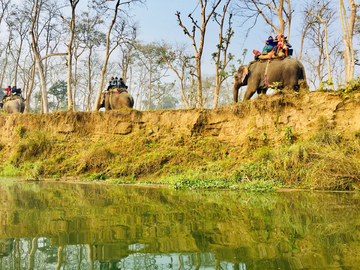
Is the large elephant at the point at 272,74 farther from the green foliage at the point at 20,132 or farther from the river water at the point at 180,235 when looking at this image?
the green foliage at the point at 20,132

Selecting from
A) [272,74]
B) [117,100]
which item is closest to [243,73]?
[272,74]

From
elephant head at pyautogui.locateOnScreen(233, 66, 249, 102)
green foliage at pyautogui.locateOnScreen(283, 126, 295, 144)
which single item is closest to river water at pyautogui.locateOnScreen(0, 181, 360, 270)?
green foliage at pyautogui.locateOnScreen(283, 126, 295, 144)

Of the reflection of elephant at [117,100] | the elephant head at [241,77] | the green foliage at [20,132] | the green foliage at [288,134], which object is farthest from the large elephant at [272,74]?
the green foliage at [20,132]

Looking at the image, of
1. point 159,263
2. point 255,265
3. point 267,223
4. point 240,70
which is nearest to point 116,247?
point 159,263

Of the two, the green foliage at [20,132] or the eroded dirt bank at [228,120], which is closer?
the eroded dirt bank at [228,120]

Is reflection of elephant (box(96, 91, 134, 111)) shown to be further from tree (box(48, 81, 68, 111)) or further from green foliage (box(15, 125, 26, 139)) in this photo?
tree (box(48, 81, 68, 111))

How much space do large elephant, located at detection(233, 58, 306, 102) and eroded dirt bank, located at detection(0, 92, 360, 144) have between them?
0.83 metres

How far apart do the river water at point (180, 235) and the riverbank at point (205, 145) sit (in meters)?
2.63

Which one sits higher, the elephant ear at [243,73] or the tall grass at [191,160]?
the elephant ear at [243,73]

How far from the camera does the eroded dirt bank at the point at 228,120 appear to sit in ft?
29.9

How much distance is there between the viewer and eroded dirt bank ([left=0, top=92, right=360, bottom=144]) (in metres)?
9.12

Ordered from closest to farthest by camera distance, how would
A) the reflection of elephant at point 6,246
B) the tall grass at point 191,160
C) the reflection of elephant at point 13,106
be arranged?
the reflection of elephant at point 6,246
the tall grass at point 191,160
the reflection of elephant at point 13,106

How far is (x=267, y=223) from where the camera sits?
12.2 feet

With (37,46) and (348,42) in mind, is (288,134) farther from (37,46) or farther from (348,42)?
(37,46)
